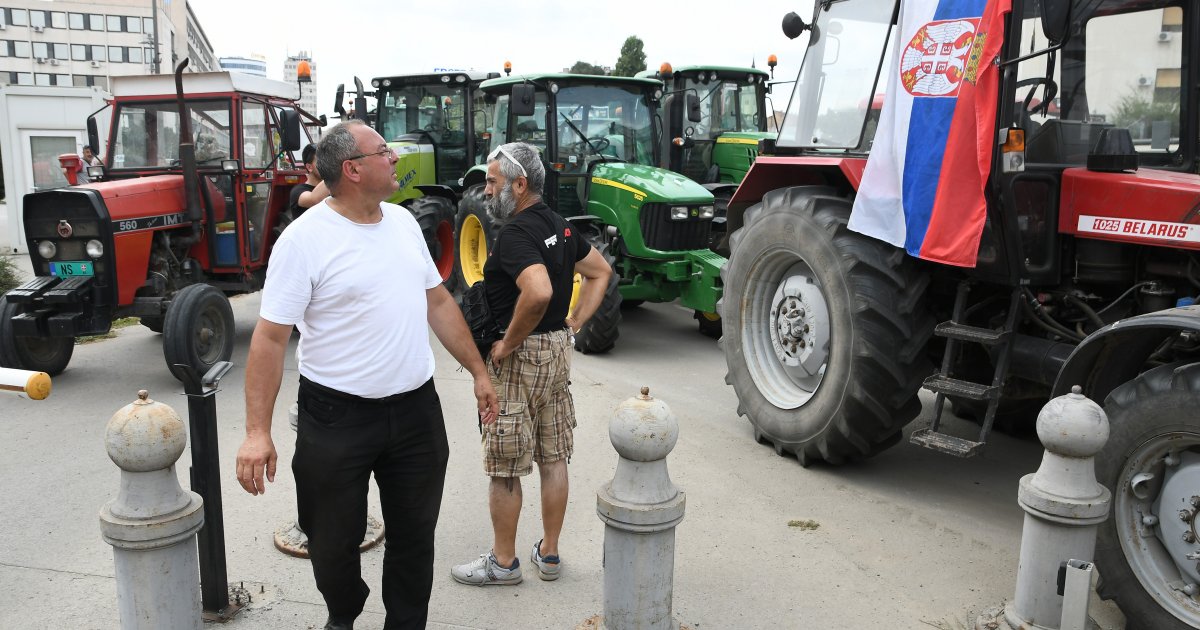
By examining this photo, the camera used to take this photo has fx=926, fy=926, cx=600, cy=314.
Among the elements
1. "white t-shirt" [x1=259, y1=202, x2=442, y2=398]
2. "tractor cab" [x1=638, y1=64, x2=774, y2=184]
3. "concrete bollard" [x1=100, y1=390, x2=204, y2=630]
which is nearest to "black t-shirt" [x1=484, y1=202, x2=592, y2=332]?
"white t-shirt" [x1=259, y1=202, x2=442, y2=398]

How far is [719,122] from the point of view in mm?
11297

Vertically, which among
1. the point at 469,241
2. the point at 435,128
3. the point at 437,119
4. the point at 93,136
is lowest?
the point at 469,241

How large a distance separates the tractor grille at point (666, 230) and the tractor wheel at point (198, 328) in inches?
136

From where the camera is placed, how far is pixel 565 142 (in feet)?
28.1

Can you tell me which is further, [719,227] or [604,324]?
[719,227]

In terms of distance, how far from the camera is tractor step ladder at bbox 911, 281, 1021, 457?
408cm

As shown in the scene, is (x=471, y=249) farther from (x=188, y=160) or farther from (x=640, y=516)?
(x=640, y=516)

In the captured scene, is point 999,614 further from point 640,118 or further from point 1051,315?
point 640,118

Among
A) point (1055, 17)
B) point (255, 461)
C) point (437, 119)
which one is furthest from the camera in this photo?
point (437, 119)

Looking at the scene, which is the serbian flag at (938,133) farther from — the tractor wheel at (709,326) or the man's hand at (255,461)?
the tractor wheel at (709,326)

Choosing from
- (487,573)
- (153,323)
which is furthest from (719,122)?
(487,573)

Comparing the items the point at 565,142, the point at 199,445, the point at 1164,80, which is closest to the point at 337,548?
the point at 199,445

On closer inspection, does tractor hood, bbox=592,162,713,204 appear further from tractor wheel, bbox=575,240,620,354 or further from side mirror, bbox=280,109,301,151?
side mirror, bbox=280,109,301,151

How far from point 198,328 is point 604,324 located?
10.1 ft
